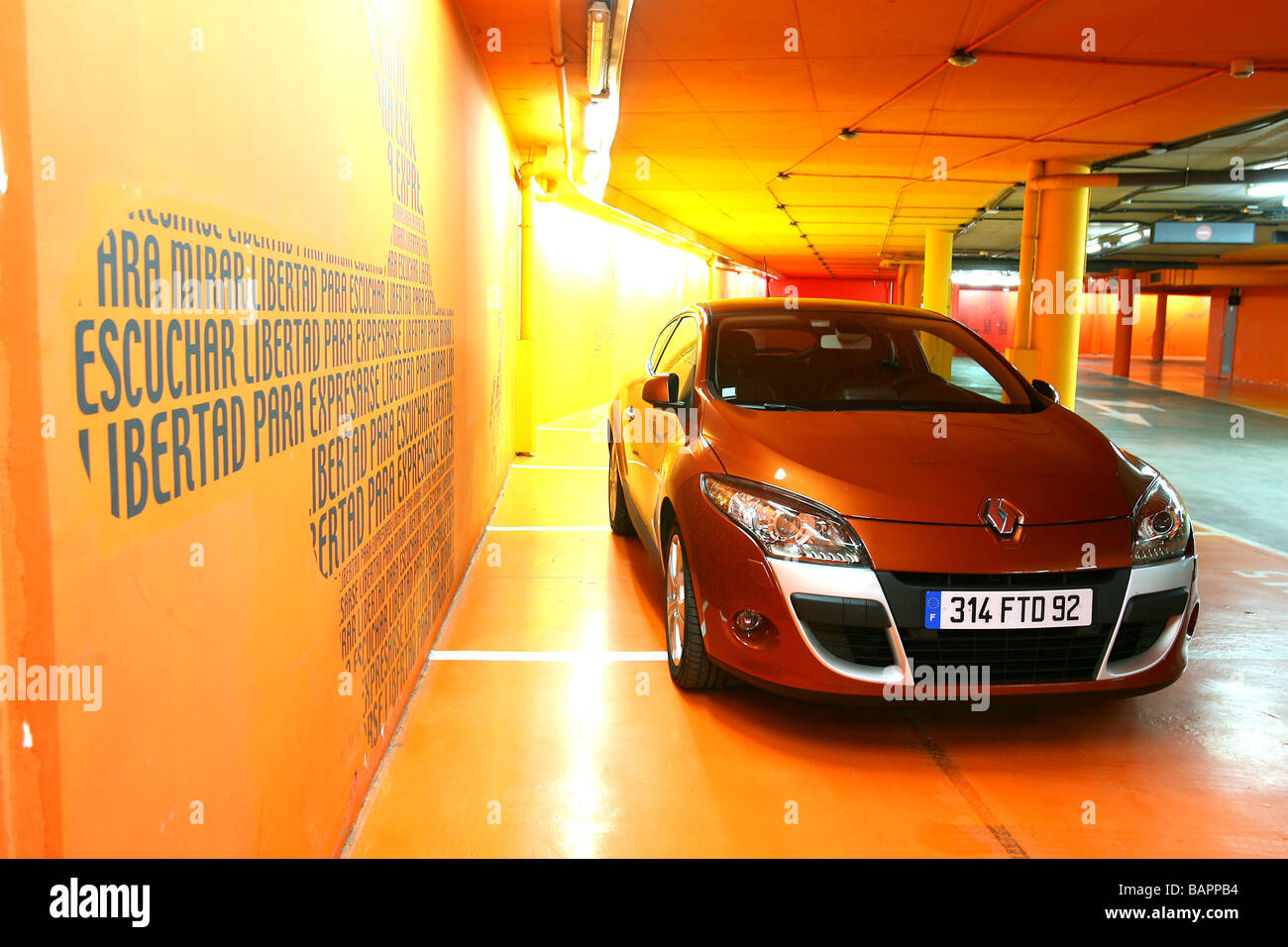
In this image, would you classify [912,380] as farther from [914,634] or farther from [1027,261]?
[1027,261]

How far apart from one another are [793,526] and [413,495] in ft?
4.79

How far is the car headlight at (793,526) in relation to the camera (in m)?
2.75

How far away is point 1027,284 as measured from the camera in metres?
10.5

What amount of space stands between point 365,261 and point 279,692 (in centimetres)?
138

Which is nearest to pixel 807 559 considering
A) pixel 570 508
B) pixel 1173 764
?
pixel 1173 764

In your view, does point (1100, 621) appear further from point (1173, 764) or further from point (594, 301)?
point (594, 301)

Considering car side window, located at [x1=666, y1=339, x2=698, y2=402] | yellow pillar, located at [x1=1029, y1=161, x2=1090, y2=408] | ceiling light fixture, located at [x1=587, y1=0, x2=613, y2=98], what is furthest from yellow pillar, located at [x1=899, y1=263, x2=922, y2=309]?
car side window, located at [x1=666, y1=339, x2=698, y2=402]

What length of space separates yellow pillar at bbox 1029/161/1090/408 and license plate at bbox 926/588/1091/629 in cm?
794

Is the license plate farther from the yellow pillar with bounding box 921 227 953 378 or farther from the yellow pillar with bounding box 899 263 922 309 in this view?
the yellow pillar with bounding box 899 263 922 309

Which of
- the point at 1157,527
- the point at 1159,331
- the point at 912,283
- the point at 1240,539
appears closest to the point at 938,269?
the point at 912,283

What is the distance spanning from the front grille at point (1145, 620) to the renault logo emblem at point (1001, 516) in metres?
0.43

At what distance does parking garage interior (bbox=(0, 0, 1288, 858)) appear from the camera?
3.93 ft
